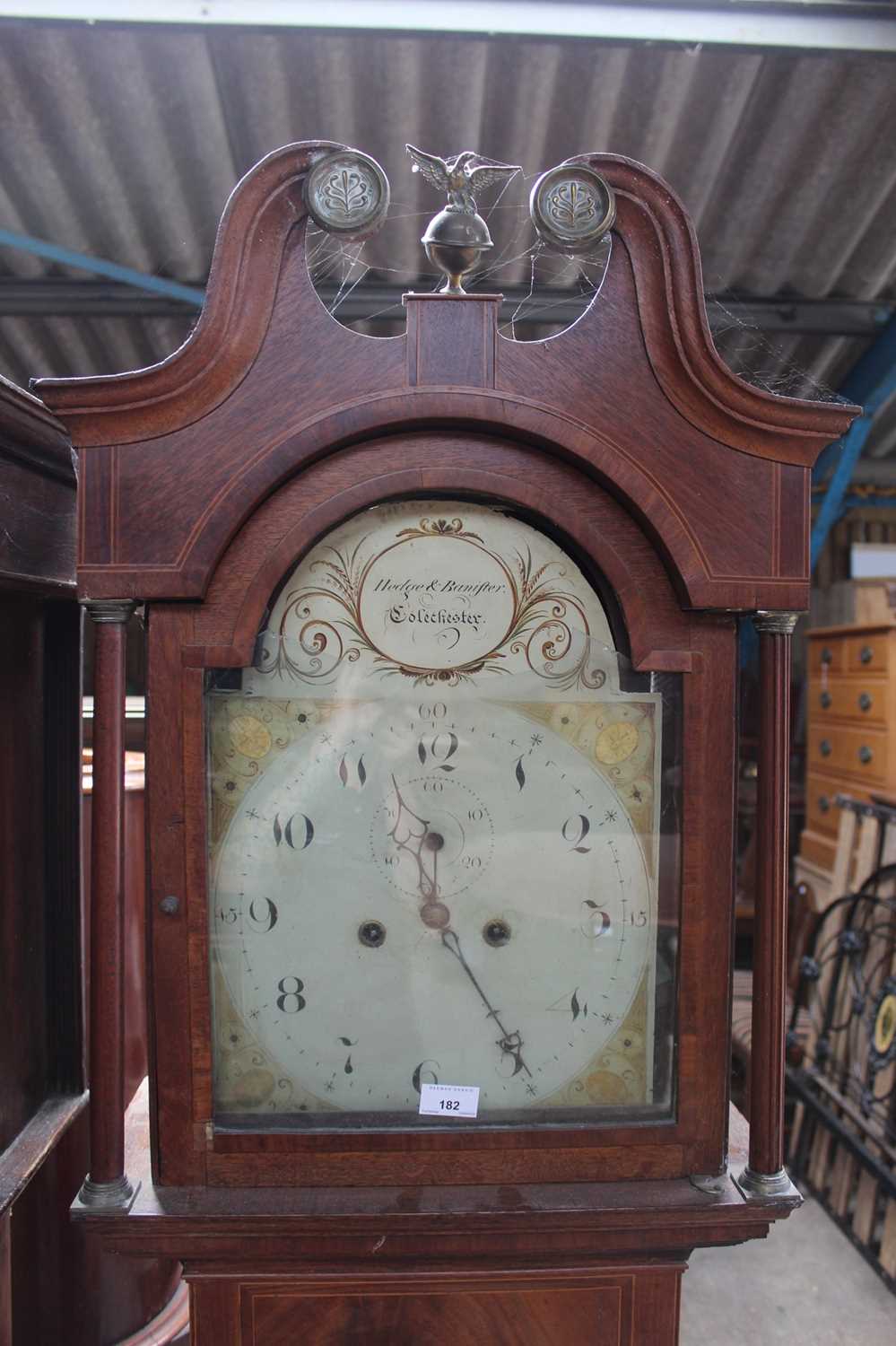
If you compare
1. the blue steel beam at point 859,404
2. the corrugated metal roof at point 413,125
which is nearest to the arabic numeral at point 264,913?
the corrugated metal roof at point 413,125

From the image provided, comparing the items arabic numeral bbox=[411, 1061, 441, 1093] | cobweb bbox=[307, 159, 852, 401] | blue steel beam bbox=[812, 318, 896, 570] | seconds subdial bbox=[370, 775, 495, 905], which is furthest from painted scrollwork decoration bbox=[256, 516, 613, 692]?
blue steel beam bbox=[812, 318, 896, 570]

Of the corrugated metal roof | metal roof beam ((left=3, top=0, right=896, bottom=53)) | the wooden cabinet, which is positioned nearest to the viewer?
metal roof beam ((left=3, top=0, right=896, bottom=53))

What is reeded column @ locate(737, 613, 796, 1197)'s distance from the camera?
961 millimetres

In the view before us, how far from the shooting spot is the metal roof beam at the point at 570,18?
1600mm

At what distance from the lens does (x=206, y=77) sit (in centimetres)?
202

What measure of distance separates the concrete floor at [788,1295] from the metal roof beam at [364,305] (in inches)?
80.8

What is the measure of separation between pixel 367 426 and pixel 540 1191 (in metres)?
0.74

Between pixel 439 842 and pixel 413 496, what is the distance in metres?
0.34

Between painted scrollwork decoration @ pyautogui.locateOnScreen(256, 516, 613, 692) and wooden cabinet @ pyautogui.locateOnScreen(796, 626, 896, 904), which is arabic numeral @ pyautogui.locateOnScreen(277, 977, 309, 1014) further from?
wooden cabinet @ pyautogui.locateOnScreen(796, 626, 896, 904)

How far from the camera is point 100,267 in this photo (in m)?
2.30

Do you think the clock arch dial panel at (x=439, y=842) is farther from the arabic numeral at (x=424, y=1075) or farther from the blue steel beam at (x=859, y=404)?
the blue steel beam at (x=859, y=404)

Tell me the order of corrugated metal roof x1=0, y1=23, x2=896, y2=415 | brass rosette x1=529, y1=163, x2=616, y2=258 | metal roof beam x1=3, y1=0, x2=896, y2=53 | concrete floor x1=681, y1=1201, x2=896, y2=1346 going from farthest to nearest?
corrugated metal roof x1=0, y1=23, x2=896, y2=415, concrete floor x1=681, y1=1201, x2=896, y2=1346, metal roof beam x1=3, y1=0, x2=896, y2=53, brass rosette x1=529, y1=163, x2=616, y2=258

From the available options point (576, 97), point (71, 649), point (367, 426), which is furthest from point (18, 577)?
point (576, 97)

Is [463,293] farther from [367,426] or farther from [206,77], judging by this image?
[206,77]
